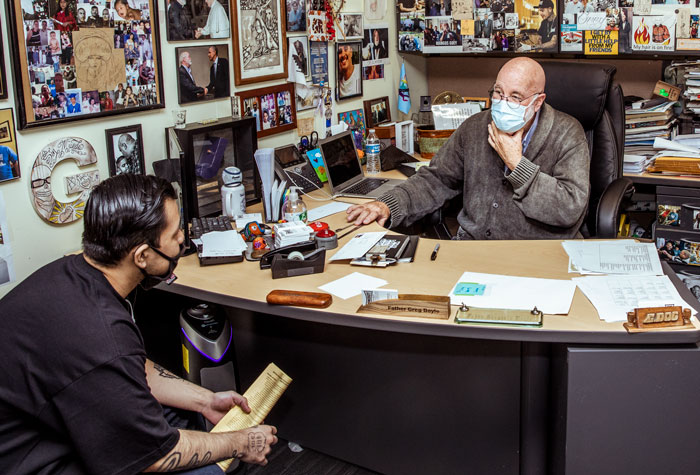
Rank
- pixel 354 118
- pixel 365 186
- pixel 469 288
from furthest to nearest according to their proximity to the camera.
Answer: pixel 354 118, pixel 365 186, pixel 469 288

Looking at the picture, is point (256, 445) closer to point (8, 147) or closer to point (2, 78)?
point (8, 147)

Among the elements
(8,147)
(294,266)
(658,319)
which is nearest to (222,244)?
(294,266)

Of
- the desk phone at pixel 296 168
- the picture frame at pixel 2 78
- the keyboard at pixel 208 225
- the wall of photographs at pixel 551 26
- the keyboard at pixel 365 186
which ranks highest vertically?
the wall of photographs at pixel 551 26

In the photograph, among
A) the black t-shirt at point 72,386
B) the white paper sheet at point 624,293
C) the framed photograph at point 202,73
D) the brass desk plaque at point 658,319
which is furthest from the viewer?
the framed photograph at point 202,73

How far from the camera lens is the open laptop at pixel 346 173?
309 cm

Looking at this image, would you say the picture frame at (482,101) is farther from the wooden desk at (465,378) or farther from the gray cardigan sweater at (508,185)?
the wooden desk at (465,378)

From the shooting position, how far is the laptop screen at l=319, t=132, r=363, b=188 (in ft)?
10.2

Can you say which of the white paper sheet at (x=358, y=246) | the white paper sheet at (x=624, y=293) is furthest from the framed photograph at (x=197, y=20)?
the white paper sheet at (x=624, y=293)

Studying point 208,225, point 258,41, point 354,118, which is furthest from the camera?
point 354,118

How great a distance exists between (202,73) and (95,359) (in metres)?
1.73

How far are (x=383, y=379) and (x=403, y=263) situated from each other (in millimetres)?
359

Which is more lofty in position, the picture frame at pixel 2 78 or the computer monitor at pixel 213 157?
the picture frame at pixel 2 78

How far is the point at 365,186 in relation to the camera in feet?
10.5

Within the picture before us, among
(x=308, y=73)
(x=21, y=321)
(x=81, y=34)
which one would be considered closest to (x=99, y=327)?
(x=21, y=321)
